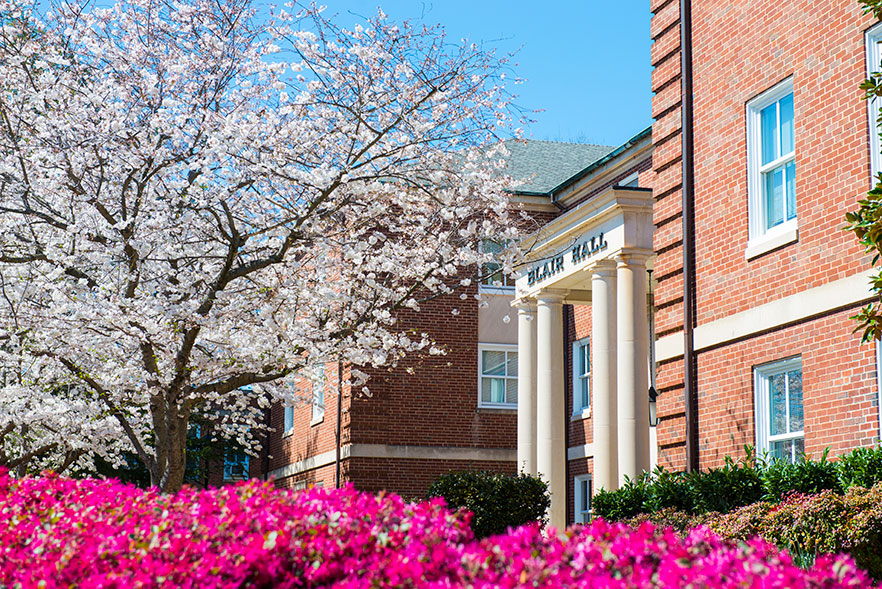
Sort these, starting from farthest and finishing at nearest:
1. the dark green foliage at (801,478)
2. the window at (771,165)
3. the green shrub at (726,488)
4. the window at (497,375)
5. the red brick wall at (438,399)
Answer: the window at (497,375) → the red brick wall at (438,399) → the window at (771,165) → the green shrub at (726,488) → the dark green foliage at (801,478)

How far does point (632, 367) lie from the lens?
59.0ft

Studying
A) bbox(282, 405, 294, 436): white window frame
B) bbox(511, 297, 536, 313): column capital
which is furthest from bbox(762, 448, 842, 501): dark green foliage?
bbox(282, 405, 294, 436): white window frame

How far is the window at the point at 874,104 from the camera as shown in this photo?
11797mm

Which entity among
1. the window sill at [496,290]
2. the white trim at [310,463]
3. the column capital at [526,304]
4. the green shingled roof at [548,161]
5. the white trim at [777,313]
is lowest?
the white trim at [310,463]

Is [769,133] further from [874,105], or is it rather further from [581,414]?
[581,414]

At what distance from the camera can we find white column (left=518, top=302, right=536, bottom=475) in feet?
73.0

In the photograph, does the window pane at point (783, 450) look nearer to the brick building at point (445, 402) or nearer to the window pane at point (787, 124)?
the window pane at point (787, 124)

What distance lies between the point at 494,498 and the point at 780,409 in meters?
6.51

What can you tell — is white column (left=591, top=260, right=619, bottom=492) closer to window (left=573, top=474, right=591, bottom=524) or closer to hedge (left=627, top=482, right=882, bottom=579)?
window (left=573, top=474, right=591, bottom=524)

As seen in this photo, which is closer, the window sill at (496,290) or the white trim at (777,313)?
the white trim at (777,313)

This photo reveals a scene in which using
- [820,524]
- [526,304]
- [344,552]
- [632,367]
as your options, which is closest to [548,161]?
[526,304]

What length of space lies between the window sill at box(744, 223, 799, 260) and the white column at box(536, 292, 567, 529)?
316 inches

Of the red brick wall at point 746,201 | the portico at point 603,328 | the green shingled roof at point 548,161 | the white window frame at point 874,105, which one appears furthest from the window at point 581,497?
the white window frame at point 874,105

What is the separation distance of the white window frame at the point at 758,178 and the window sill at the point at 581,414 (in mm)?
11752
